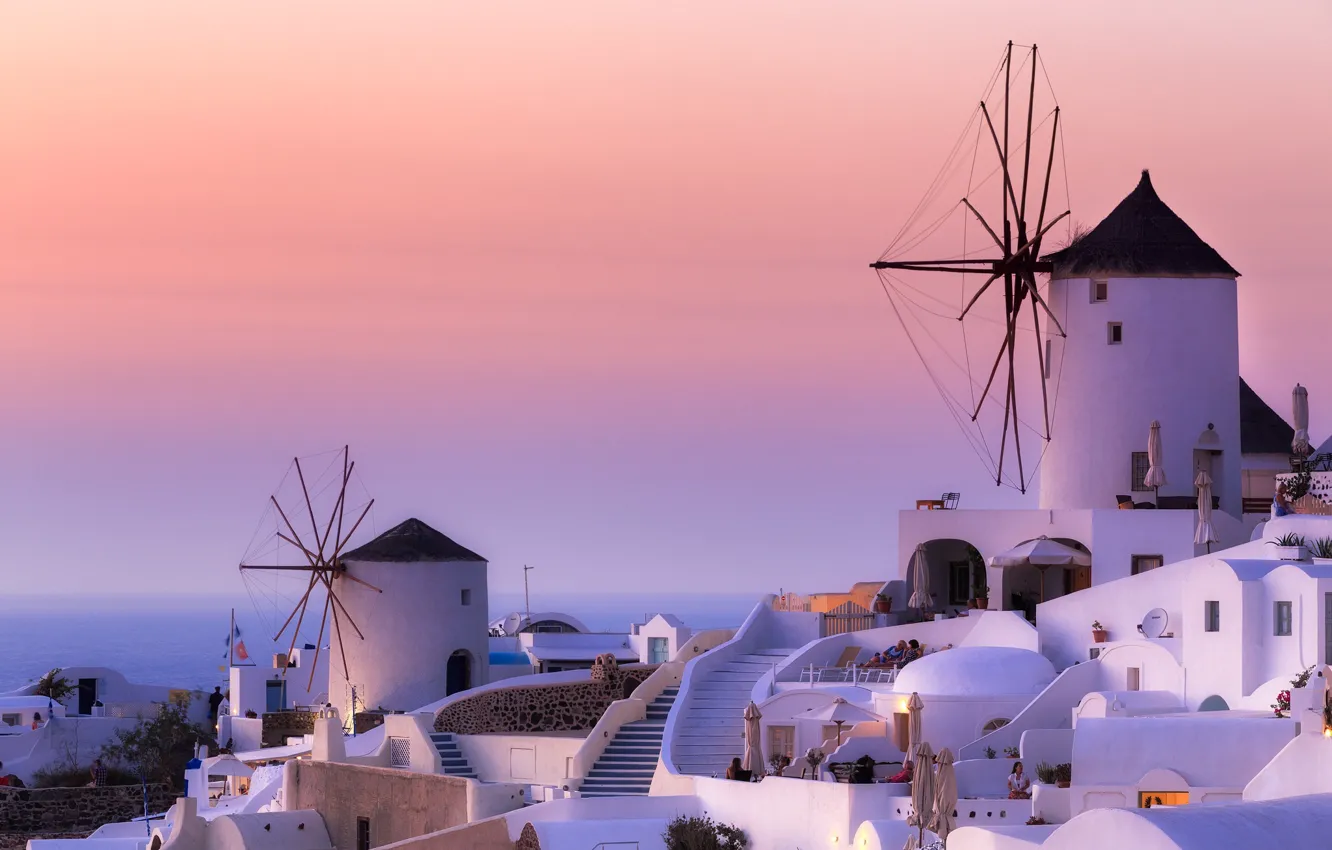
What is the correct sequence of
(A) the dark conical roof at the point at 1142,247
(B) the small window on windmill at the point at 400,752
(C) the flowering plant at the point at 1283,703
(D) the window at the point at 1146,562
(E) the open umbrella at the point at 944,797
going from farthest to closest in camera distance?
1. (A) the dark conical roof at the point at 1142,247
2. (B) the small window on windmill at the point at 400,752
3. (D) the window at the point at 1146,562
4. (C) the flowering plant at the point at 1283,703
5. (E) the open umbrella at the point at 944,797

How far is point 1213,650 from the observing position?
97.9 feet

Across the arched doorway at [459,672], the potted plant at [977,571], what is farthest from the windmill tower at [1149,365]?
the arched doorway at [459,672]

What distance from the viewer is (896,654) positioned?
117ft

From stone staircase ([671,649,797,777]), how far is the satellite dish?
6.22m

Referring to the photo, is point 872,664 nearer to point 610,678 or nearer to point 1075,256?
point 610,678

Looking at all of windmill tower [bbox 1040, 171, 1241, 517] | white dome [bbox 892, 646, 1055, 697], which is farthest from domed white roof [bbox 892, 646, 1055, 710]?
windmill tower [bbox 1040, 171, 1241, 517]

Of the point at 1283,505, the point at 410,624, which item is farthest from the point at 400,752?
the point at 1283,505

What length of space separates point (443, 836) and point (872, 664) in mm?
7805

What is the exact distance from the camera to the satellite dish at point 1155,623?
31.9 metres

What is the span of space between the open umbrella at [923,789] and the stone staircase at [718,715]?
6.56 metres

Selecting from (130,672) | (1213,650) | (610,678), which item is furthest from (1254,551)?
(130,672)

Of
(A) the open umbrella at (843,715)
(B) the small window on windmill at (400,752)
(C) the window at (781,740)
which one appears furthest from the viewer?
(B) the small window on windmill at (400,752)

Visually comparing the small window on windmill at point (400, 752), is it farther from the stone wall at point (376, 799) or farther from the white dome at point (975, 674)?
the white dome at point (975, 674)

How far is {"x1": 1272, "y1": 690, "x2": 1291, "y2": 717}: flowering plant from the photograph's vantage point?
88.9ft
